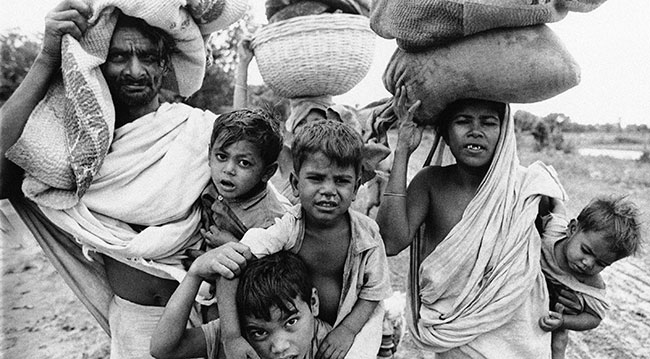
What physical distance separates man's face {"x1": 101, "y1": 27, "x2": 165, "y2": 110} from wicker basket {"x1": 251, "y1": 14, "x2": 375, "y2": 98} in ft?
2.99

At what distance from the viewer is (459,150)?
1.96 meters

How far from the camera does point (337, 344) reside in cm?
177

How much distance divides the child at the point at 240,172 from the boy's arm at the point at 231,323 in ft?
0.75

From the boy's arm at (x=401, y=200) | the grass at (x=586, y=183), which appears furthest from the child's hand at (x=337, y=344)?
the grass at (x=586, y=183)

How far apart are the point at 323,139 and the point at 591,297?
3.87 feet

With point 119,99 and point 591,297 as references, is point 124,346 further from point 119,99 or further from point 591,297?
point 591,297

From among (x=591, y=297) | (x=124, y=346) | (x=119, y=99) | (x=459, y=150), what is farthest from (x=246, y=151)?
(x=591, y=297)

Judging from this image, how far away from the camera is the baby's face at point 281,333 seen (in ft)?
5.49

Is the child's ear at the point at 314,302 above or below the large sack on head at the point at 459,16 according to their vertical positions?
below

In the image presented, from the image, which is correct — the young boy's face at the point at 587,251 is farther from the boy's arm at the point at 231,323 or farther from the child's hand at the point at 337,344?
the boy's arm at the point at 231,323

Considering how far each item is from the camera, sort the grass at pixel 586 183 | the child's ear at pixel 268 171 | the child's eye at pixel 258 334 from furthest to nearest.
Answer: the grass at pixel 586 183 → the child's ear at pixel 268 171 → the child's eye at pixel 258 334

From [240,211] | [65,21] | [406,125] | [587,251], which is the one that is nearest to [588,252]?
[587,251]

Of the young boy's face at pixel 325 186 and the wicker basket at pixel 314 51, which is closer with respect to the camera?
the young boy's face at pixel 325 186

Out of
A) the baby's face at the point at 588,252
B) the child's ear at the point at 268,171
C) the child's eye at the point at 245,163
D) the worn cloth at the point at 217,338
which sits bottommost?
the worn cloth at the point at 217,338
